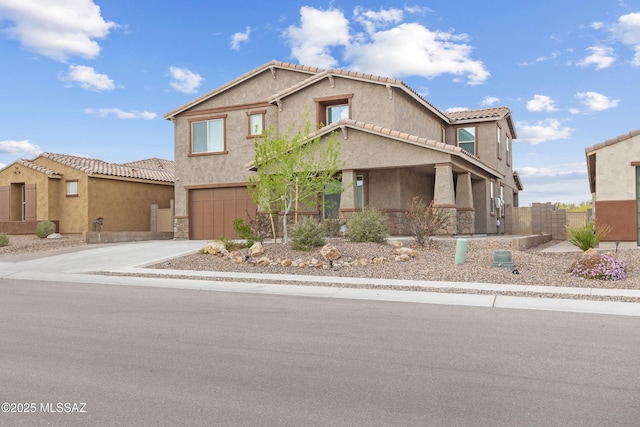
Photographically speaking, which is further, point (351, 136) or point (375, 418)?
point (351, 136)

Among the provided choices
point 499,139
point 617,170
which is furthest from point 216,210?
point 617,170

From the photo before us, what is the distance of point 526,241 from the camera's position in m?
20.2

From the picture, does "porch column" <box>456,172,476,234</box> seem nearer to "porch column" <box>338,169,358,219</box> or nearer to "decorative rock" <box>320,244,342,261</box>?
"porch column" <box>338,169,358,219</box>

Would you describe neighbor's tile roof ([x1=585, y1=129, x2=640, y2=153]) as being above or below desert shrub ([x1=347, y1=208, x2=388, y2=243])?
above

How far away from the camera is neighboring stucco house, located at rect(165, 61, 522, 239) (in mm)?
21938

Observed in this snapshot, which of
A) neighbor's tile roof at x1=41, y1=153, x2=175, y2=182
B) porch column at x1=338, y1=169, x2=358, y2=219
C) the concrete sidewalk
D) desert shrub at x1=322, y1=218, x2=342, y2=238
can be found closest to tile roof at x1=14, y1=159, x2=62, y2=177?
neighbor's tile roof at x1=41, y1=153, x2=175, y2=182

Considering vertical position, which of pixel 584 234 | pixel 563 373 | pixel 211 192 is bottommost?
pixel 563 373

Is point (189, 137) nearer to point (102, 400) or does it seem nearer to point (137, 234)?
point (137, 234)

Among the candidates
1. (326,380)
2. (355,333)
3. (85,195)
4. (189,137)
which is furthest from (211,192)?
(326,380)

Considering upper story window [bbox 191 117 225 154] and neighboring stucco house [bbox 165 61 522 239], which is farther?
upper story window [bbox 191 117 225 154]

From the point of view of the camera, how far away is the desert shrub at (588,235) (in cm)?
1802

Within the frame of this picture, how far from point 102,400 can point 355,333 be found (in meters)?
3.80

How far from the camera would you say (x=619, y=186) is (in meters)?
18.4

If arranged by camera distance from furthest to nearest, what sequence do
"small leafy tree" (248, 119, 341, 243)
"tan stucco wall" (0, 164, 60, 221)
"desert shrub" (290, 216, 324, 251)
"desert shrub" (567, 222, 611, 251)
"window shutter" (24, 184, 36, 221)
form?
1. "window shutter" (24, 184, 36, 221)
2. "tan stucco wall" (0, 164, 60, 221)
3. "small leafy tree" (248, 119, 341, 243)
4. "desert shrub" (290, 216, 324, 251)
5. "desert shrub" (567, 222, 611, 251)
